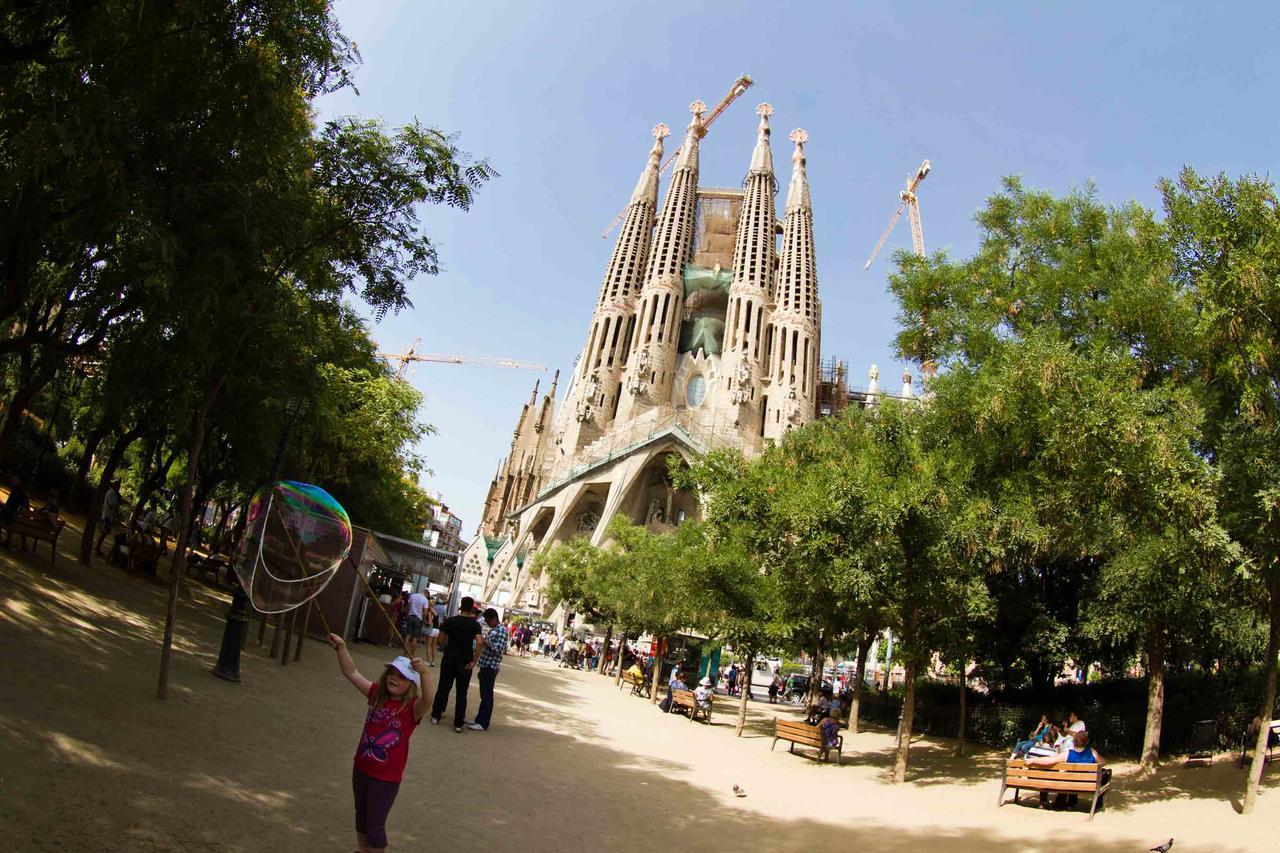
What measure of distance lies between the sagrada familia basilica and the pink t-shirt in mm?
39598

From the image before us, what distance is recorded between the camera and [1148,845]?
7.23 metres

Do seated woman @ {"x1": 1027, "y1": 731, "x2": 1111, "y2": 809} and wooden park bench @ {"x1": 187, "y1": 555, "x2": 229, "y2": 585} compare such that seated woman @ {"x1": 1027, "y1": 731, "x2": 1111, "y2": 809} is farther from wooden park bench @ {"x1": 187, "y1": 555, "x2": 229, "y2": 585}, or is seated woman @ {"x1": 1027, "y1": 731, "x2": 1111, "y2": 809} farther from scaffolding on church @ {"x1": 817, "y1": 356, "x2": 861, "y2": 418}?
scaffolding on church @ {"x1": 817, "y1": 356, "x2": 861, "y2": 418}

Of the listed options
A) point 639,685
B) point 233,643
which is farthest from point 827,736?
point 639,685

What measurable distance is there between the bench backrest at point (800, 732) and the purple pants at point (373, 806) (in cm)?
994

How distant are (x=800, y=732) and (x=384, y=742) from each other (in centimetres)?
1027

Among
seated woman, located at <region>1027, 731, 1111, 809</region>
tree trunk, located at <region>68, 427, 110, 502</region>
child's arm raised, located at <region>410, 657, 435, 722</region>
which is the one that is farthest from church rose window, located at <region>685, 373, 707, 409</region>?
child's arm raised, located at <region>410, 657, 435, 722</region>

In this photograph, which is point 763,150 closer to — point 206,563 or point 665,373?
point 665,373

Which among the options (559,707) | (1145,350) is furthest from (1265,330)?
(559,707)

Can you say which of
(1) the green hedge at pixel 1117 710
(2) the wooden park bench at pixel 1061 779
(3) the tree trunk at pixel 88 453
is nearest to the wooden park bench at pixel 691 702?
(1) the green hedge at pixel 1117 710

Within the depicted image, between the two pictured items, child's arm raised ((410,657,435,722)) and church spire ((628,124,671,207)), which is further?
church spire ((628,124,671,207))

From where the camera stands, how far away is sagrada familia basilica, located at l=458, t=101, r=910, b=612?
50906 mm

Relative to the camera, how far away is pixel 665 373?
58844mm

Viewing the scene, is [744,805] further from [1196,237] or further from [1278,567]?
[1196,237]

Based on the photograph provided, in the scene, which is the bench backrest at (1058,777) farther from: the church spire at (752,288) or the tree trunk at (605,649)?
the church spire at (752,288)
